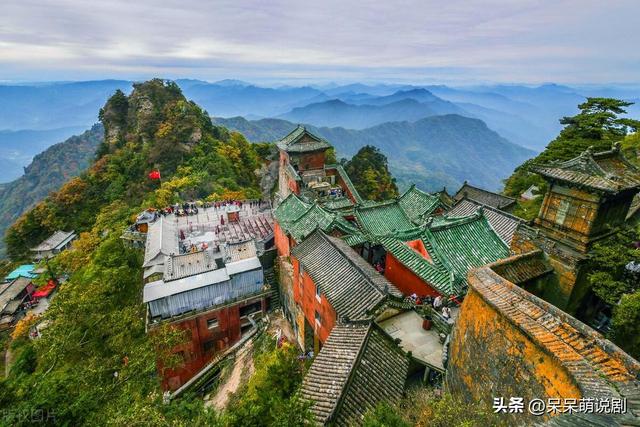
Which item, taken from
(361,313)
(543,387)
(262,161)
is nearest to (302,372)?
(361,313)

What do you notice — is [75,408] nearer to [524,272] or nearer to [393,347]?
[393,347]

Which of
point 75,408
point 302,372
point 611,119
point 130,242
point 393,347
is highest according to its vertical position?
point 611,119

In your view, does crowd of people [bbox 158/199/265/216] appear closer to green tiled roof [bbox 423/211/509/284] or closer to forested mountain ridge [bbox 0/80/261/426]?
forested mountain ridge [bbox 0/80/261/426]

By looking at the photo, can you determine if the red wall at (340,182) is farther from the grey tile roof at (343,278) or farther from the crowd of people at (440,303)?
the crowd of people at (440,303)

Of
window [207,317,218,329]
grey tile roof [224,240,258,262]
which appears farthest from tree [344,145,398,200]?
window [207,317,218,329]

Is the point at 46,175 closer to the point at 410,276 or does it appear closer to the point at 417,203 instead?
the point at 417,203

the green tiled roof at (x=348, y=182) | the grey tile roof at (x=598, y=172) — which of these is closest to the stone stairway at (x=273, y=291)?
the green tiled roof at (x=348, y=182)
